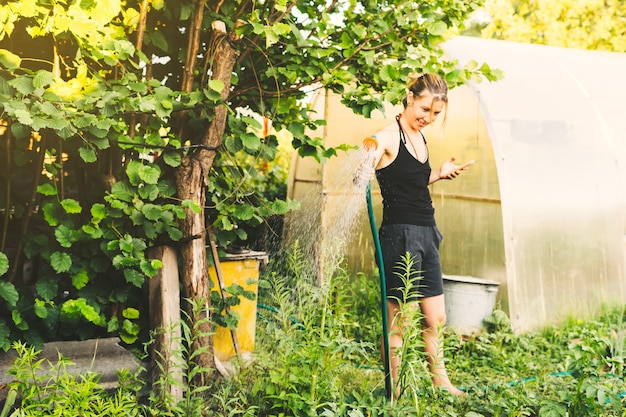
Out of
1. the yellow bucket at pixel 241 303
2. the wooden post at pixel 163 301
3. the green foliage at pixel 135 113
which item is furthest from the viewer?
the yellow bucket at pixel 241 303

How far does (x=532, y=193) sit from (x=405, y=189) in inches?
103

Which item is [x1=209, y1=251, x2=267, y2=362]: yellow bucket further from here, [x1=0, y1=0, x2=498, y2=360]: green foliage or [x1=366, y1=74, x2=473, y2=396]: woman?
[x1=366, y1=74, x2=473, y2=396]: woman

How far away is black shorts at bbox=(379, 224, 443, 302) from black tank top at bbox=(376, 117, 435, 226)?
4 centimetres

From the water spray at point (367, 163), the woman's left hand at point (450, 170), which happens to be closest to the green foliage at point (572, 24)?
the woman's left hand at point (450, 170)

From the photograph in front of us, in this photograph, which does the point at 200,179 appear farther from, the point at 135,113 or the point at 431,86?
the point at 431,86

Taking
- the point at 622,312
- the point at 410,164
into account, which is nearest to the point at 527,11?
the point at 622,312

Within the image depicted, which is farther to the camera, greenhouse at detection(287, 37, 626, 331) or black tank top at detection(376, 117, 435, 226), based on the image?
greenhouse at detection(287, 37, 626, 331)

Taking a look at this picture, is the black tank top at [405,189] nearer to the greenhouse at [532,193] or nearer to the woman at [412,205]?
the woman at [412,205]

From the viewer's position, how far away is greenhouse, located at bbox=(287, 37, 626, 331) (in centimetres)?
565

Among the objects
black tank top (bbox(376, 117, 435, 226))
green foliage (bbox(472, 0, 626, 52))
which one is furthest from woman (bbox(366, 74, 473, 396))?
green foliage (bbox(472, 0, 626, 52))

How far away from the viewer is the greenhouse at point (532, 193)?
5652 mm

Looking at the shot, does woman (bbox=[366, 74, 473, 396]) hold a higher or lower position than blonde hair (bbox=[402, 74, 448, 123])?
lower

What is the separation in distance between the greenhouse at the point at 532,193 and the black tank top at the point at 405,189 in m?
1.92

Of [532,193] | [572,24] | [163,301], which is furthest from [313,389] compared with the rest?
[572,24]
